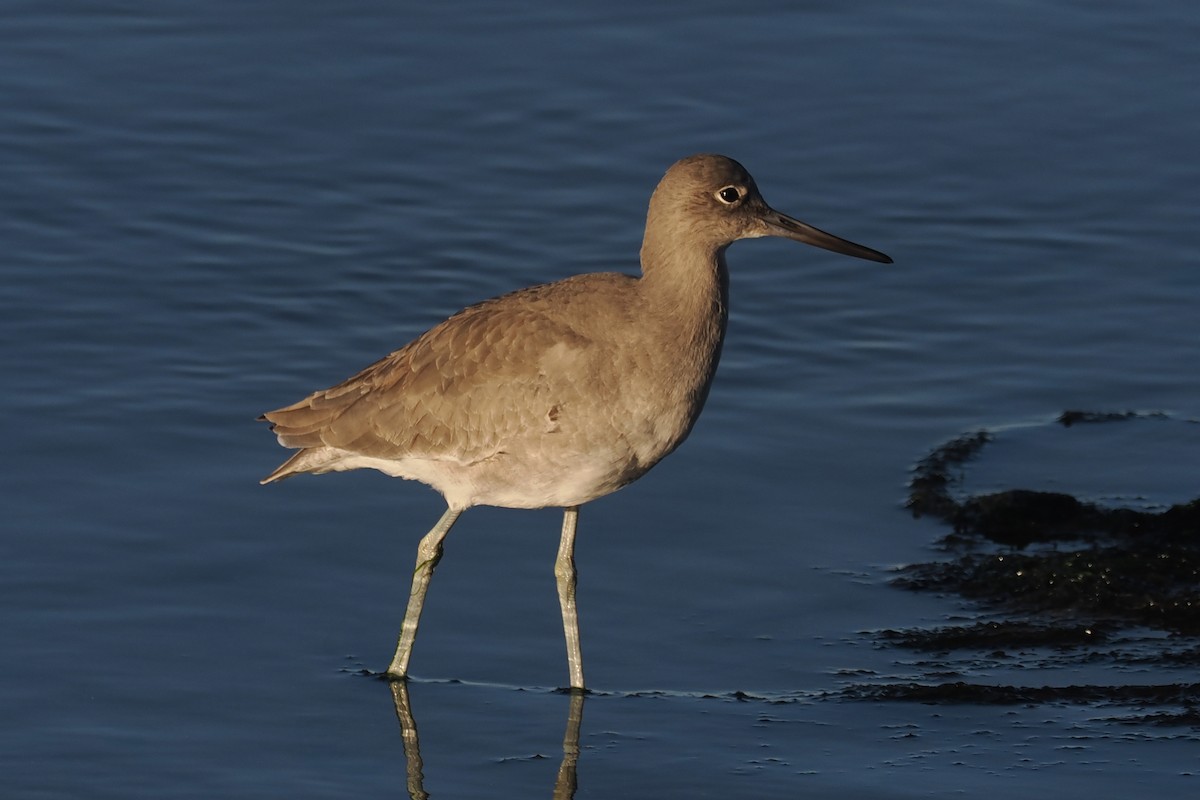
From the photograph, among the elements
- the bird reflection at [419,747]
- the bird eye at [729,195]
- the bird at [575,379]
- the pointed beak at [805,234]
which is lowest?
the bird reflection at [419,747]

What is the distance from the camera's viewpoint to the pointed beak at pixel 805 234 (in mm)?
9500

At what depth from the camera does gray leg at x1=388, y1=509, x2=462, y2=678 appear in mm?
9469

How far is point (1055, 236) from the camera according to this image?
1412 cm

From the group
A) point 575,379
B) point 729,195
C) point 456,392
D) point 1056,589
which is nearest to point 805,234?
point 729,195

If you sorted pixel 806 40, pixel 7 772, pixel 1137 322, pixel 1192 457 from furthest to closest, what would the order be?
pixel 806 40 < pixel 1137 322 < pixel 1192 457 < pixel 7 772

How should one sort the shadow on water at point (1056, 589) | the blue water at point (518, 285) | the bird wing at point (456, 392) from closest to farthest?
the blue water at point (518, 285)
the bird wing at point (456, 392)
the shadow on water at point (1056, 589)

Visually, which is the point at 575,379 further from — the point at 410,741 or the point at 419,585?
the point at 410,741

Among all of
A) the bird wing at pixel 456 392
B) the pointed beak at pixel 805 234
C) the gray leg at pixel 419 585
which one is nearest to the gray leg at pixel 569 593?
the gray leg at pixel 419 585

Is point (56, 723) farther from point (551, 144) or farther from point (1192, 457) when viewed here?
point (551, 144)

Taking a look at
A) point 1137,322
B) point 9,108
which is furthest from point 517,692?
point 9,108

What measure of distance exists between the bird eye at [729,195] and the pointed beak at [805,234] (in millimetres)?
169

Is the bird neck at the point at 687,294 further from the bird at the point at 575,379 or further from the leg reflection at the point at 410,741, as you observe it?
the leg reflection at the point at 410,741

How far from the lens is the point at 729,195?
9.33m

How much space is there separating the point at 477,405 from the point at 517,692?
129cm
